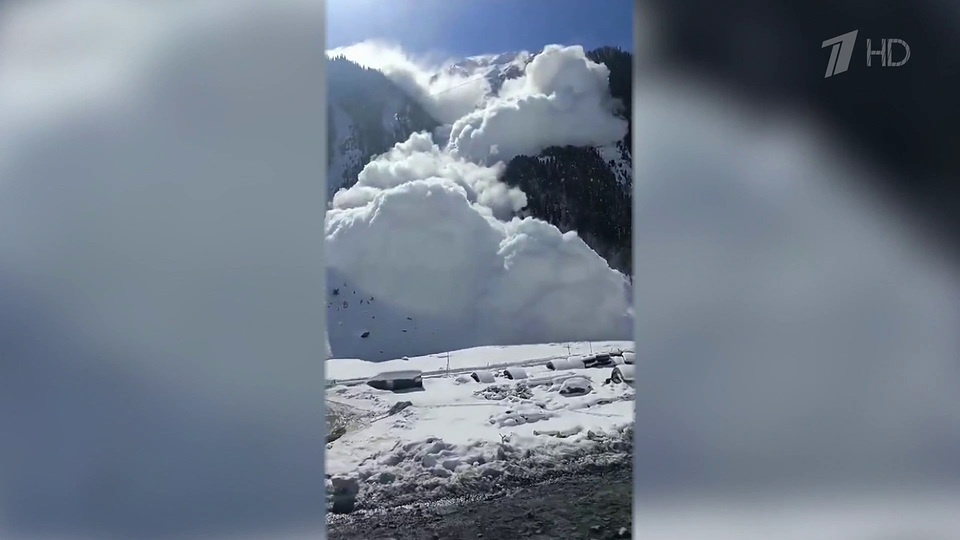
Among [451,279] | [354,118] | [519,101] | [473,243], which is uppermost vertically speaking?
[519,101]

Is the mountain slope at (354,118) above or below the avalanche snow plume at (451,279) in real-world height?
above

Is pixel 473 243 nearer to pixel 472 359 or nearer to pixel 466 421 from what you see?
pixel 472 359

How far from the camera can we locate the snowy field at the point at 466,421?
275 cm

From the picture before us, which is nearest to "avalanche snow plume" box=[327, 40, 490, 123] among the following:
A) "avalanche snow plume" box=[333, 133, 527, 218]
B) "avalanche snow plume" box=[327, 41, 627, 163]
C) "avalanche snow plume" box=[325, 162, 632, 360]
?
"avalanche snow plume" box=[327, 41, 627, 163]

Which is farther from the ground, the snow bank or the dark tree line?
the dark tree line

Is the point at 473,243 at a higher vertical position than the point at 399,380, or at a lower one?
higher

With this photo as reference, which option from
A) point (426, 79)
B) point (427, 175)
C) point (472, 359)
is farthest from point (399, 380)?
point (426, 79)

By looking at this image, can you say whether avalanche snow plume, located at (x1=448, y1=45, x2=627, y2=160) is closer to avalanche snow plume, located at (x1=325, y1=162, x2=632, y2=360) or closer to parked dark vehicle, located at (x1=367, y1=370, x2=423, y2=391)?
avalanche snow plume, located at (x1=325, y1=162, x2=632, y2=360)

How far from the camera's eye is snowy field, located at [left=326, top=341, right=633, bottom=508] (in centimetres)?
275

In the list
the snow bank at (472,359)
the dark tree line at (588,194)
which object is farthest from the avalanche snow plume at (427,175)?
the snow bank at (472,359)

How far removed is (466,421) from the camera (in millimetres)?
2836

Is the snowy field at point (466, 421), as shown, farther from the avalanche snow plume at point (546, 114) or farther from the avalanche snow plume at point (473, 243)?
the avalanche snow plume at point (546, 114)

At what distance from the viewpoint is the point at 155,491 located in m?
2.62

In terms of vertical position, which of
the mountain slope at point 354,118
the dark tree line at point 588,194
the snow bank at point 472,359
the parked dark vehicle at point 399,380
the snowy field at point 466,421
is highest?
the mountain slope at point 354,118
